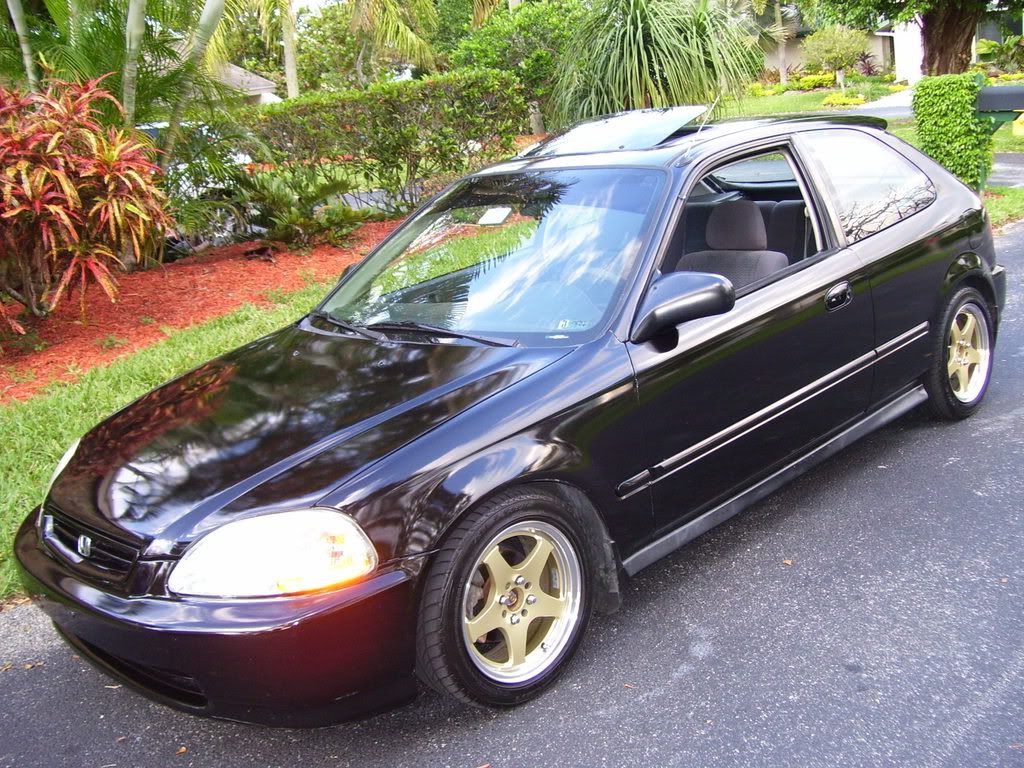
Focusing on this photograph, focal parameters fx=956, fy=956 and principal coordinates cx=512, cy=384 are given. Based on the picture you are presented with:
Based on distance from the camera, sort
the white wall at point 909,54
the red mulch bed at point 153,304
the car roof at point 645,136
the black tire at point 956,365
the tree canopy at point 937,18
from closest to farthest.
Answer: the car roof at point 645,136 < the black tire at point 956,365 < the red mulch bed at point 153,304 < the tree canopy at point 937,18 < the white wall at point 909,54

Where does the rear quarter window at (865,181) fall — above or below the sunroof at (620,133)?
below

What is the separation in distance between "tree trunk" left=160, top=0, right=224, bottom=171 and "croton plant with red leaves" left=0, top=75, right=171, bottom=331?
1.61m

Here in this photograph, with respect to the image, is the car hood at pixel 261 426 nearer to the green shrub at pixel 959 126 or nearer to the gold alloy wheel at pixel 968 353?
the gold alloy wheel at pixel 968 353

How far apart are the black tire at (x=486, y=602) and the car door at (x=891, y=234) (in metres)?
1.92

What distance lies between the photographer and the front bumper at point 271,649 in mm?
2439

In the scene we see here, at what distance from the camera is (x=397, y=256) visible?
416cm

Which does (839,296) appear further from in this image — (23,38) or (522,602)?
(23,38)

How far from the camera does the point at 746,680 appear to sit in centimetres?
295

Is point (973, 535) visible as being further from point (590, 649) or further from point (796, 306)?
point (590, 649)

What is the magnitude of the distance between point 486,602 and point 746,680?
0.85 meters

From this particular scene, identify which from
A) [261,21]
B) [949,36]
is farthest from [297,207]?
[261,21]

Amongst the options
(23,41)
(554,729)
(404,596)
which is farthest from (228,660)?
(23,41)

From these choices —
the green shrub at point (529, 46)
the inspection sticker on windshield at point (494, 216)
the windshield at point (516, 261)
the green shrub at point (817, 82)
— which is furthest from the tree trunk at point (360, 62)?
the inspection sticker on windshield at point (494, 216)

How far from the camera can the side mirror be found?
3.16 m
